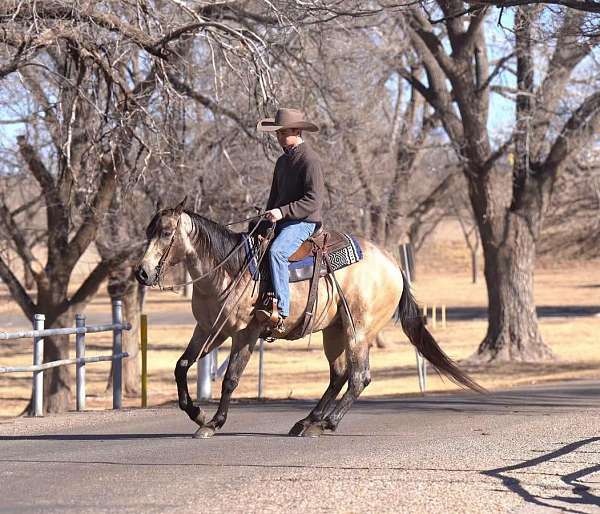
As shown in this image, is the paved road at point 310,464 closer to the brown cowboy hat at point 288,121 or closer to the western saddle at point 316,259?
the western saddle at point 316,259

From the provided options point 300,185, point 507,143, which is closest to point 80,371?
point 300,185

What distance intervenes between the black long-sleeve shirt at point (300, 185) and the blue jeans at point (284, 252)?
Answer: 4.4 inches

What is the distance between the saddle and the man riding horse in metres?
0.11

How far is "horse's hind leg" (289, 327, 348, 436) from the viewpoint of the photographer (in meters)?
10.6

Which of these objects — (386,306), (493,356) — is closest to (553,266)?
(493,356)

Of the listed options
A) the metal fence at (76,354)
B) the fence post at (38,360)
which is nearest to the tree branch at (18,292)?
the metal fence at (76,354)

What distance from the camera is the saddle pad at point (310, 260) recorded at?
34.1 feet

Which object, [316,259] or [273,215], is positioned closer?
[273,215]

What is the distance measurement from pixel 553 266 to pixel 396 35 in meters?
64.4

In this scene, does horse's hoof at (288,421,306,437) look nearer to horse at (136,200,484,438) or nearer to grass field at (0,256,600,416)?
horse at (136,200,484,438)

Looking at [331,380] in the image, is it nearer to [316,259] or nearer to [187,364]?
[316,259]

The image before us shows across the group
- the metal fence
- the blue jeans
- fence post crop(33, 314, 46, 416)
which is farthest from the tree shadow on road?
fence post crop(33, 314, 46, 416)

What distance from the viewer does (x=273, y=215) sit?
10094 mm

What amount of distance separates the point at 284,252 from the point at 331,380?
1609 mm
